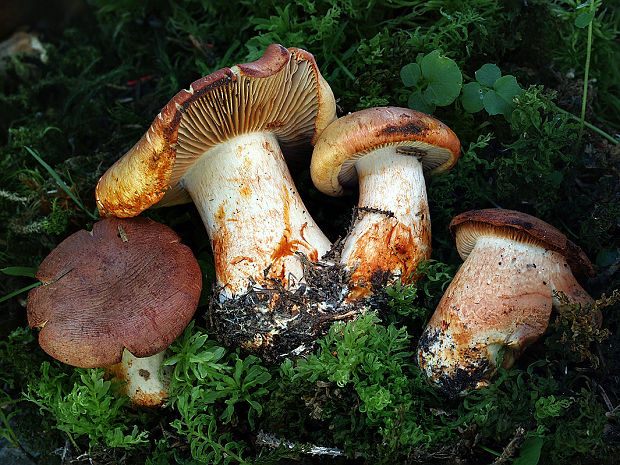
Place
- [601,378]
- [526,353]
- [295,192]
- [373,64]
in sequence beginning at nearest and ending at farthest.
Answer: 1. [601,378]
2. [526,353]
3. [295,192]
4. [373,64]

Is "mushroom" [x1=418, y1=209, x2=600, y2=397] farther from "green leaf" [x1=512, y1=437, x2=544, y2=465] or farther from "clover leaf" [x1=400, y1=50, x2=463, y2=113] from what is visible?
"clover leaf" [x1=400, y1=50, x2=463, y2=113]

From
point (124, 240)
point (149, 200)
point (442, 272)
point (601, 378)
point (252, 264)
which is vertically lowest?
point (601, 378)

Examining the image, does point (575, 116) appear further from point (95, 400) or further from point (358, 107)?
point (95, 400)

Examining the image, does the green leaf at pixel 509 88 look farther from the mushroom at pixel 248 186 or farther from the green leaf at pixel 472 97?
the mushroom at pixel 248 186

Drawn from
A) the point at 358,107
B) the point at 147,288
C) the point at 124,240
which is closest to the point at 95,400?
the point at 147,288

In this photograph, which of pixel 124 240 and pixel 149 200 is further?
pixel 124 240
